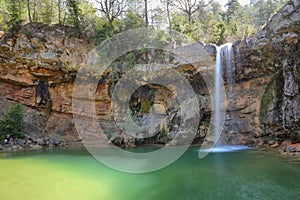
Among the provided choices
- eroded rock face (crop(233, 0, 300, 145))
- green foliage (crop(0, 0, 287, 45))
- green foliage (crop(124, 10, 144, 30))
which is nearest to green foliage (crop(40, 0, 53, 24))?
green foliage (crop(0, 0, 287, 45))

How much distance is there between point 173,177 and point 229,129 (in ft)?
27.7

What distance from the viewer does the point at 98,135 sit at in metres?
16.3

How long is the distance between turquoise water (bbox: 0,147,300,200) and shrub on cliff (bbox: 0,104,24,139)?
19.4 feet

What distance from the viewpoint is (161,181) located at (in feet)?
20.8

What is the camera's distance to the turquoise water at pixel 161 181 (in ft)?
17.0

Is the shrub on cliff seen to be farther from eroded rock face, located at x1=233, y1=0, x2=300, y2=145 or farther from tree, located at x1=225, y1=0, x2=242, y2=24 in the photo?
tree, located at x1=225, y1=0, x2=242, y2=24

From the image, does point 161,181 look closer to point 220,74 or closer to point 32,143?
point 220,74

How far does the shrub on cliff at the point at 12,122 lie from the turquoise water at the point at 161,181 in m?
5.90

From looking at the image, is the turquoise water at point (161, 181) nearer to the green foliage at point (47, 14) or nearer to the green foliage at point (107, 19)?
the green foliage at point (107, 19)

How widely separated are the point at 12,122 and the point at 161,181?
11.7 meters

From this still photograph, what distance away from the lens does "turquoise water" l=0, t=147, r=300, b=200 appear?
17.0ft

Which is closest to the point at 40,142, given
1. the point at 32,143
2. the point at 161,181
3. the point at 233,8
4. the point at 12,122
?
the point at 32,143

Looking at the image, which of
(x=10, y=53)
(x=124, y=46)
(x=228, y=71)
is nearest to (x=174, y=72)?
(x=228, y=71)

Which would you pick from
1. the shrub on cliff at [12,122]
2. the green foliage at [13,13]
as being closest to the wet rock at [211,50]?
the shrub on cliff at [12,122]
